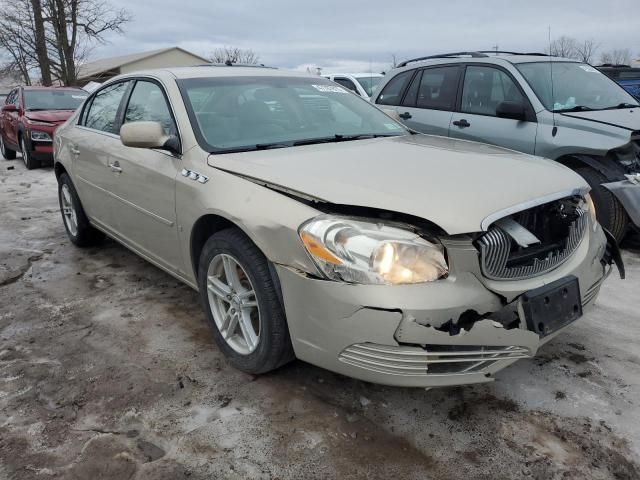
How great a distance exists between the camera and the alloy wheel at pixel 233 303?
8.79 feet

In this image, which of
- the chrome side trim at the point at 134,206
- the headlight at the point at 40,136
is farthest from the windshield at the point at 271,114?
the headlight at the point at 40,136

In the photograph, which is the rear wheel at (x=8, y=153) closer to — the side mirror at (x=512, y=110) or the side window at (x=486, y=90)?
the side window at (x=486, y=90)

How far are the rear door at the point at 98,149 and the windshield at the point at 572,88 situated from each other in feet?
12.6

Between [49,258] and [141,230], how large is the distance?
1758 millimetres

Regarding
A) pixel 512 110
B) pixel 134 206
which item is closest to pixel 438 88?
pixel 512 110

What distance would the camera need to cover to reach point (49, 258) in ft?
15.7

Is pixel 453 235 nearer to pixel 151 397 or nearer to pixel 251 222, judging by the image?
pixel 251 222

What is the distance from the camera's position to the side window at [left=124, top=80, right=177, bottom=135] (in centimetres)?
330

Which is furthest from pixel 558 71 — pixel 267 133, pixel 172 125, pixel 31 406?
pixel 31 406

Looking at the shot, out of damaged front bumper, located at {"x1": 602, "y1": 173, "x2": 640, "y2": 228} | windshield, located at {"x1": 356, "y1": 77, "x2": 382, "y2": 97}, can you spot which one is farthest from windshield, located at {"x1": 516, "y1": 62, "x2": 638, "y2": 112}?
windshield, located at {"x1": 356, "y1": 77, "x2": 382, "y2": 97}

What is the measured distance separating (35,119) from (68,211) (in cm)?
627

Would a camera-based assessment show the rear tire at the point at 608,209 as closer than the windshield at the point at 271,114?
No

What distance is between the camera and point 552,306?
227cm

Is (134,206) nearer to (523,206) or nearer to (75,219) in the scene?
(75,219)
